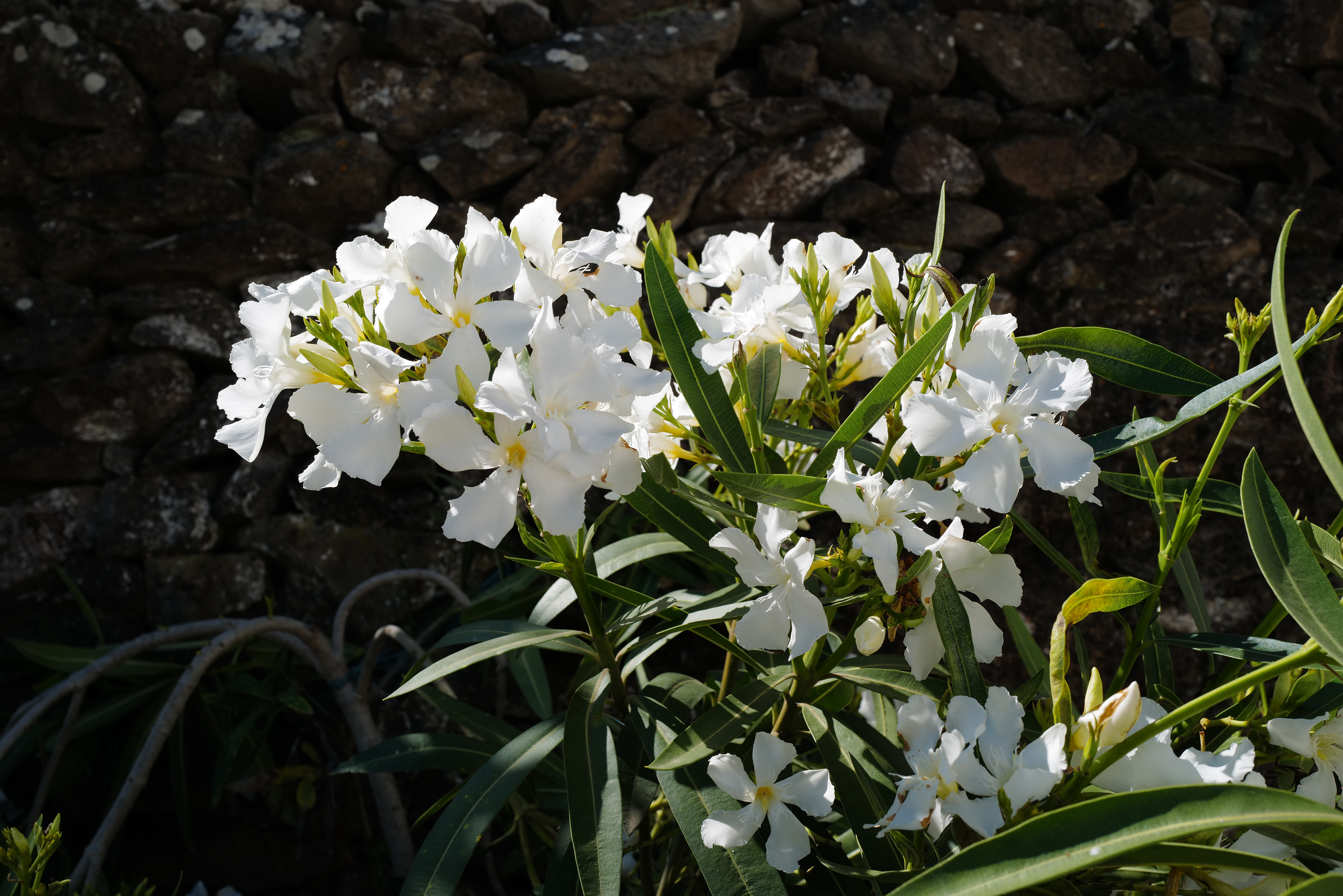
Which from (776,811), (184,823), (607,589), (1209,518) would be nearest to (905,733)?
(776,811)

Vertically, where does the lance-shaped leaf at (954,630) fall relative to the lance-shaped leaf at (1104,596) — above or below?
below

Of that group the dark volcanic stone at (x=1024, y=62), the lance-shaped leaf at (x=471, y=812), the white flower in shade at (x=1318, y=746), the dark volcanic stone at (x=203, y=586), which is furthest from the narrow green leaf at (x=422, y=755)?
the dark volcanic stone at (x=1024, y=62)

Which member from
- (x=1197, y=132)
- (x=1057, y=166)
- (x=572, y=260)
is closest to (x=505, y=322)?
(x=572, y=260)

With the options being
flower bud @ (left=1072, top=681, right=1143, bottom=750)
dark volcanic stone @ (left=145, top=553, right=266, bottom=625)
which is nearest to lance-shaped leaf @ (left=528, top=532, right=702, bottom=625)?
flower bud @ (left=1072, top=681, right=1143, bottom=750)

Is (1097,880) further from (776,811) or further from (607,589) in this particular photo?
(607,589)

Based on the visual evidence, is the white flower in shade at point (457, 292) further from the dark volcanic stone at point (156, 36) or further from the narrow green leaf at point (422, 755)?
the dark volcanic stone at point (156, 36)

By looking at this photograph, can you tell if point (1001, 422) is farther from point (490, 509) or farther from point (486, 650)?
point (486, 650)
